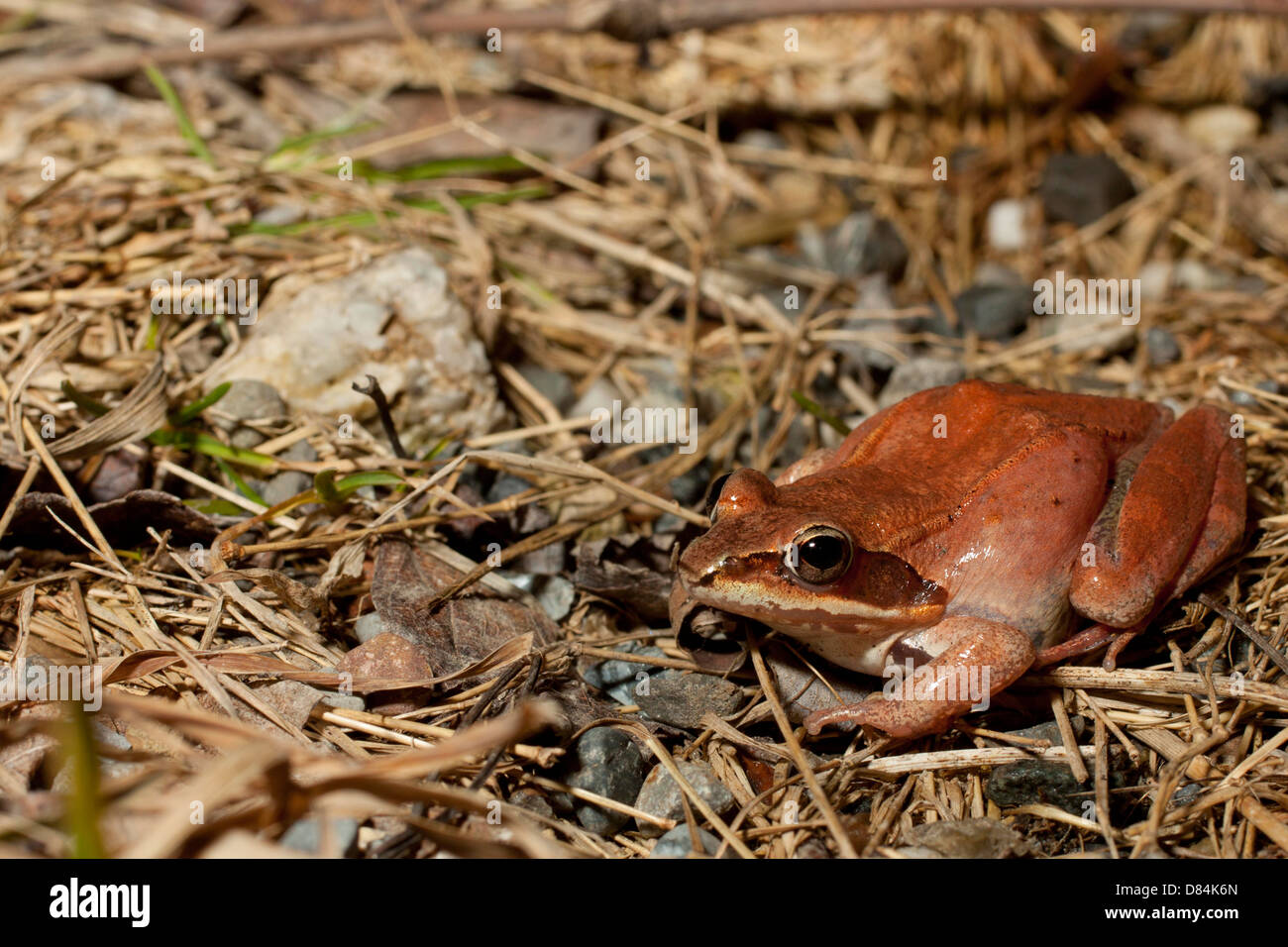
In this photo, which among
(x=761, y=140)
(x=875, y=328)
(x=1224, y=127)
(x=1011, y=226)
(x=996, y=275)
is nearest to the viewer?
(x=875, y=328)

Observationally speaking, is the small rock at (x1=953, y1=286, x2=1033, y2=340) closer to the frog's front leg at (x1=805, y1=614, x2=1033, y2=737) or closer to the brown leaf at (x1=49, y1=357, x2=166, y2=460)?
the frog's front leg at (x1=805, y1=614, x2=1033, y2=737)

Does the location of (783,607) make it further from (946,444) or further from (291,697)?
(291,697)

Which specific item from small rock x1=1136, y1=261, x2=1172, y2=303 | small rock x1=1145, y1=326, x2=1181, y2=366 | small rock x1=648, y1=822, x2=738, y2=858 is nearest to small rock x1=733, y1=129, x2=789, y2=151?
small rock x1=1136, y1=261, x2=1172, y2=303

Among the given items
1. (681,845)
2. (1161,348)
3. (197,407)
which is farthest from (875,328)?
(197,407)

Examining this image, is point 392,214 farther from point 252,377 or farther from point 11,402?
point 11,402

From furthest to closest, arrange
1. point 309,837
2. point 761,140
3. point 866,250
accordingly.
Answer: point 761,140, point 866,250, point 309,837
